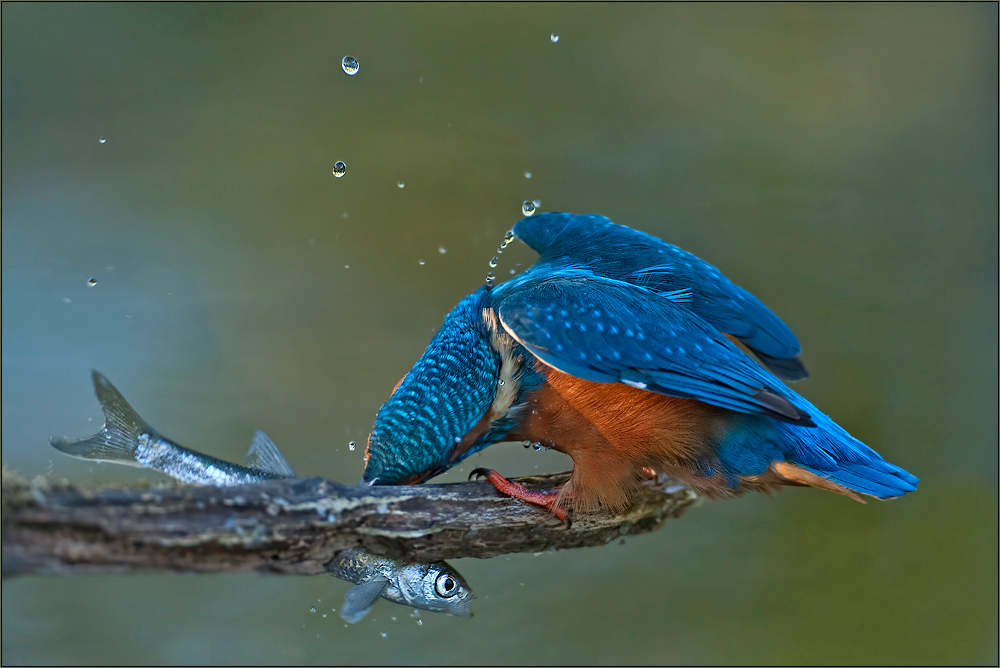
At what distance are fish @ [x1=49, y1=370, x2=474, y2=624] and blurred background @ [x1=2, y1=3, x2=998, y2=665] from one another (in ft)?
4.44

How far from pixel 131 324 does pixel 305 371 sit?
79 cm

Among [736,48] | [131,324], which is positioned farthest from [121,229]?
[736,48]

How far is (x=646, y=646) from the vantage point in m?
2.72

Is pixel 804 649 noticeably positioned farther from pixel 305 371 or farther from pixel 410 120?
pixel 410 120

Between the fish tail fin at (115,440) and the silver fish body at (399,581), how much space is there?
54 cm

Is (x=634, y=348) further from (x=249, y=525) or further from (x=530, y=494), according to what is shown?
(x=249, y=525)

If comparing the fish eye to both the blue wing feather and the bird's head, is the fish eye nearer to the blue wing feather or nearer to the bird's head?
the bird's head

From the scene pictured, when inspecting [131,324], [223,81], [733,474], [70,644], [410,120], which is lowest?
[70,644]

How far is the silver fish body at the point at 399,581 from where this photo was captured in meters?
1.39

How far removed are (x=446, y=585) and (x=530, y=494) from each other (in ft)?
0.84

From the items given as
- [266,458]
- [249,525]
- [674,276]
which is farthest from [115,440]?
[674,276]

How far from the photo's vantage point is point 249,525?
1.10 metres

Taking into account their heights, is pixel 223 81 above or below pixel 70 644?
above

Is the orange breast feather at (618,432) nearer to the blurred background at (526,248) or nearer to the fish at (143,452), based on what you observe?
the fish at (143,452)
